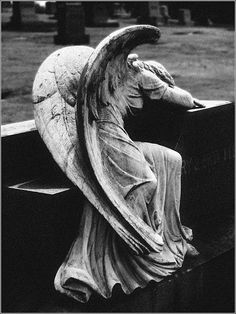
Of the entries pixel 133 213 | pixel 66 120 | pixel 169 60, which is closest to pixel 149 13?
pixel 169 60

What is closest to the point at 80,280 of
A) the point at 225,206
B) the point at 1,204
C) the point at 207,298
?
the point at 1,204

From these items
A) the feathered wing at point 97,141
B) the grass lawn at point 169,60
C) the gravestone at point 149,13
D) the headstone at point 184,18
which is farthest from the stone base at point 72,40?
the feathered wing at point 97,141

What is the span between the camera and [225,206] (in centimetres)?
718

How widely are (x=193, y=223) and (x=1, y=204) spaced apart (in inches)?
79.2

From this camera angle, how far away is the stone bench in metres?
5.05

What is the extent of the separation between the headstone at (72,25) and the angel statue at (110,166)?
1230 centimetres

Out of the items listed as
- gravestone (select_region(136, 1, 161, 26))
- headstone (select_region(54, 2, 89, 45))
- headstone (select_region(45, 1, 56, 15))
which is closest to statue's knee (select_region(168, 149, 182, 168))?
headstone (select_region(54, 2, 89, 45))

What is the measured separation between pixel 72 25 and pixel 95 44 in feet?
2.38

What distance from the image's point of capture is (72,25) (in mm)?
17516

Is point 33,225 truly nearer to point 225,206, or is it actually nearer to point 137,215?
point 137,215

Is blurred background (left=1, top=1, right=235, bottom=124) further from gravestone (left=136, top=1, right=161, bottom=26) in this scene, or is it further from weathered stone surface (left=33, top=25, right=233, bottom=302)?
weathered stone surface (left=33, top=25, right=233, bottom=302)

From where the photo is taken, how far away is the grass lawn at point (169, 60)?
39.7 ft

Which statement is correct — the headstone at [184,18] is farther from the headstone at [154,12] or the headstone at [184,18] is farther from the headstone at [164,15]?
the headstone at [154,12]

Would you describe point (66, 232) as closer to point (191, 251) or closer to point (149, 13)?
point (191, 251)
